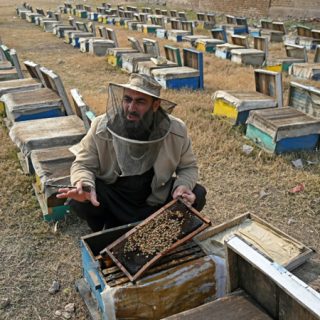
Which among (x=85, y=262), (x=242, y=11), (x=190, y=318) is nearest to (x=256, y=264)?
(x=190, y=318)

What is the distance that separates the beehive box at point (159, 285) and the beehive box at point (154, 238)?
2.3 inches

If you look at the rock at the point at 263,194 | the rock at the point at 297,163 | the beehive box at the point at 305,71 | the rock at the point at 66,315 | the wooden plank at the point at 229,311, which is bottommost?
the rock at the point at 263,194

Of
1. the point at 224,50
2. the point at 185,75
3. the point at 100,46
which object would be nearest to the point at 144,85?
the point at 185,75

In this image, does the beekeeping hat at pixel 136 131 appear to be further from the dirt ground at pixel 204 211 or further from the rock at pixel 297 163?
the rock at pixel 297 163

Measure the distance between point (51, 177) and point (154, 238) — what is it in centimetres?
133

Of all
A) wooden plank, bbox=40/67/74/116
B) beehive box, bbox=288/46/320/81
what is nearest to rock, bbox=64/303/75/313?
wooden plank, bbox=40/67/74/116

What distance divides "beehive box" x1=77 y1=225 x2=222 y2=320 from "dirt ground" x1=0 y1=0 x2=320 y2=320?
507 millimetres

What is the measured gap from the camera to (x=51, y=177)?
3.25 metres

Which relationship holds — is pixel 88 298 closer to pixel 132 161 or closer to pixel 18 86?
pixel 132 161

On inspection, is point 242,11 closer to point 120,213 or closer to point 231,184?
point 231,184

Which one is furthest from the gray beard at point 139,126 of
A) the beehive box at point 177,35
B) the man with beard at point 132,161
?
the beehive box at point 177,35

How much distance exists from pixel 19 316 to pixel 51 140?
1730mm

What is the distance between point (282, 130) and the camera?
4.39 metres

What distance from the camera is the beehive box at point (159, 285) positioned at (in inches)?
79.7
